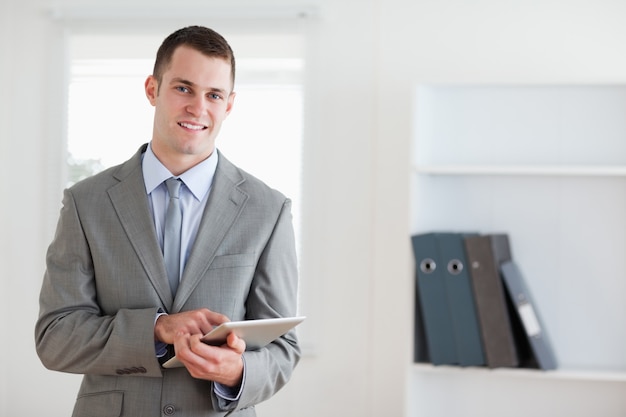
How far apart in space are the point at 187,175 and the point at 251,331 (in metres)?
0.39

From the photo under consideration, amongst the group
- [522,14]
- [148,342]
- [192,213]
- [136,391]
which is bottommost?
[136,391]

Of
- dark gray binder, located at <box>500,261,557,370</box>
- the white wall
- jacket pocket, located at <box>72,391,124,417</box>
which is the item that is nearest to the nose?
jacket pocket, located at <box>72,391,124,417</box>

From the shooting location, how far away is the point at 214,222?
1.81 meters

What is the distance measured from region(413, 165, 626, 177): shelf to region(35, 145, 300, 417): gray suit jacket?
132 cm

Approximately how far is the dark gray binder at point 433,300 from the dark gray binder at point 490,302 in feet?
0.35

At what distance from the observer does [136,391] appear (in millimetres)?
1723

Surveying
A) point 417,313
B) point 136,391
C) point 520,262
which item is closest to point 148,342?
point 136,391

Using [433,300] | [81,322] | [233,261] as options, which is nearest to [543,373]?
[433,300]

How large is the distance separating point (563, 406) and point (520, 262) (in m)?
0.58

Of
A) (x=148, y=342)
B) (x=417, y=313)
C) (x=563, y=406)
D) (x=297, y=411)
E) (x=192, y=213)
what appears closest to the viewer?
(x=148, y=342)

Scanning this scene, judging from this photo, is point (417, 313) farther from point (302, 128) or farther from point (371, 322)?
point (302, 128)

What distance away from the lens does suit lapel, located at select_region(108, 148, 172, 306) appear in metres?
1.74

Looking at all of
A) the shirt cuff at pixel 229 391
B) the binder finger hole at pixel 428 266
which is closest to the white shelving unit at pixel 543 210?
the binder finger hole at pixel 428 266

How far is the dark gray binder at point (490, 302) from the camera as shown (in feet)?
9.58
